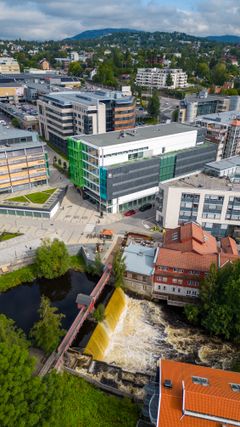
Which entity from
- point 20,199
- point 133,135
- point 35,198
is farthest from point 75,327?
point 133,135

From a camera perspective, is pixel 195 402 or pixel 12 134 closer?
pixel 195 402

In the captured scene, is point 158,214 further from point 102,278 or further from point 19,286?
point 19,286

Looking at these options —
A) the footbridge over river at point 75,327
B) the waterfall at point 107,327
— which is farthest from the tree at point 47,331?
the waterfall at point 107,327

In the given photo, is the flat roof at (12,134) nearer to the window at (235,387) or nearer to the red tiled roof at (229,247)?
the red tiled roof at (229,247)

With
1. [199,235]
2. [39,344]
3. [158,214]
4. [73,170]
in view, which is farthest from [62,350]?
[73,170]

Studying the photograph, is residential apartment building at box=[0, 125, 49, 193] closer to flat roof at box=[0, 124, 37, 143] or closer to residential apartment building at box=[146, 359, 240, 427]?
flat roof at box=[0, 124, 37, 143]

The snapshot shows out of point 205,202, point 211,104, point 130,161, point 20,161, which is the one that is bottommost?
point 205,202

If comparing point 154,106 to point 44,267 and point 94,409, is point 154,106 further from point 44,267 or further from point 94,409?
point 94,409
